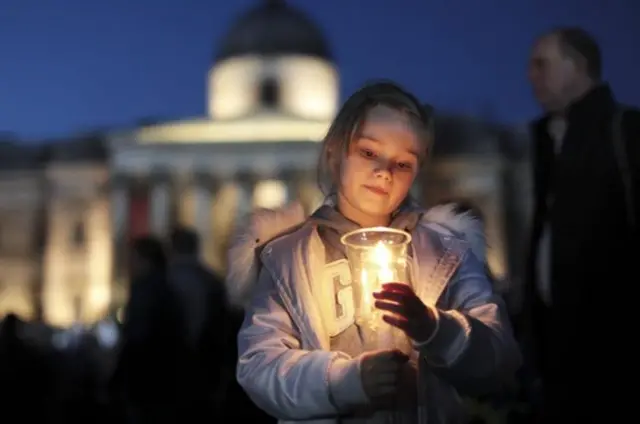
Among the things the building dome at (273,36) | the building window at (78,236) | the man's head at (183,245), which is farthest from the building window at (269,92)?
the man's head at (183,245)

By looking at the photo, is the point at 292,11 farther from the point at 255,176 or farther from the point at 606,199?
the point at 606,199

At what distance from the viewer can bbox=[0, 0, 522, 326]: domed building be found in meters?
33.4

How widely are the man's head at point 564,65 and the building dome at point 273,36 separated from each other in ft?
119

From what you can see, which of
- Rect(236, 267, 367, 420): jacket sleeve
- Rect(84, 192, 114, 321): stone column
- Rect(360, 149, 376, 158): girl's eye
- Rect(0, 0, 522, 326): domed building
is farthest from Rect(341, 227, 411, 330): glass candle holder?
Rect(84, 192, 114, 321): stone column

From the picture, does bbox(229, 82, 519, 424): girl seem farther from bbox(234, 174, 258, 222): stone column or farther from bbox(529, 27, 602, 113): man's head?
bbox(234, 174, 258, 222): stone column

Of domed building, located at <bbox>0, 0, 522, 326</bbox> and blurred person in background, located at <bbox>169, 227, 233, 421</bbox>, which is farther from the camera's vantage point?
domed building, located at <bbox>0, 0, 522, 326</bbox>

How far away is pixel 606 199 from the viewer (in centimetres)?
268

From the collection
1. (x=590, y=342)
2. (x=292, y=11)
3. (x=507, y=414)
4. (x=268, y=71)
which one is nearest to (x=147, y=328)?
(x=507, y=414)

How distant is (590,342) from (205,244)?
1258 inches

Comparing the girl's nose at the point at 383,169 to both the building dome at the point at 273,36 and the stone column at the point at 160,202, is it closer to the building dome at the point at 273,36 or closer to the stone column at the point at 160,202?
the stone column at the point at 160,202

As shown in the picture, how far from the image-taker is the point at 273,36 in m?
39.0

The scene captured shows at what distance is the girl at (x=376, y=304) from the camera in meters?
1.77

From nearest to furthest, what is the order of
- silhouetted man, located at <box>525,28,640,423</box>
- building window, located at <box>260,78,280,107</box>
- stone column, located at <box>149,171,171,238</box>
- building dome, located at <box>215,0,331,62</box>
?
silhouetted man, located at <box>525,28,640,423</box> → stone column, located at <box>149,171,171,238</box> → building window, located at <box>260,78,280,107</box> → building dome, located at <box>215,0,331,62</box>

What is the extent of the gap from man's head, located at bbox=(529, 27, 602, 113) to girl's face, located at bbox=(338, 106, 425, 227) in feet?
3.27
